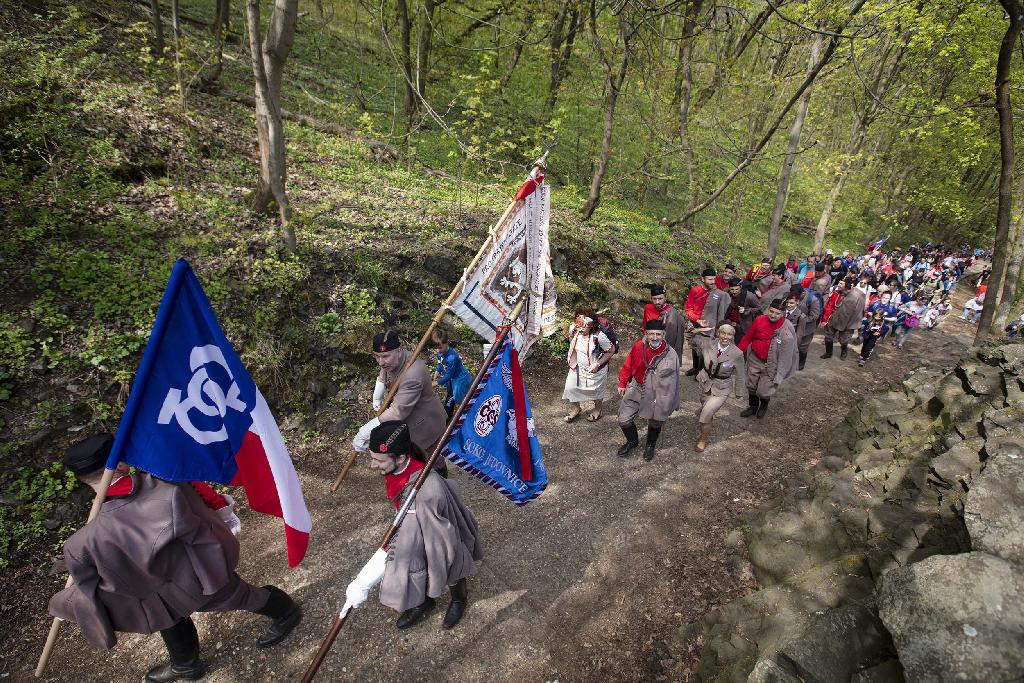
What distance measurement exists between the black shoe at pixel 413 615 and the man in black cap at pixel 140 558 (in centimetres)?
149

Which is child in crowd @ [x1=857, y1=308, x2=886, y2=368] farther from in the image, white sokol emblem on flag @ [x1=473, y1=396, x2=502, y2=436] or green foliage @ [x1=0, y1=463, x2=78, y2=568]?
green foliage @ [x1=0, y1=463, x2=78, y2=568]

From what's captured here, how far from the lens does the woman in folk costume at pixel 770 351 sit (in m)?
7.46

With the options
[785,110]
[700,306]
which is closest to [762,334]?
[700,306]

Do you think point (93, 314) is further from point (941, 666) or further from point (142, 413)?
point (941, 666)

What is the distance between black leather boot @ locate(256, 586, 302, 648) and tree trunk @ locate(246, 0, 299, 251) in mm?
5881

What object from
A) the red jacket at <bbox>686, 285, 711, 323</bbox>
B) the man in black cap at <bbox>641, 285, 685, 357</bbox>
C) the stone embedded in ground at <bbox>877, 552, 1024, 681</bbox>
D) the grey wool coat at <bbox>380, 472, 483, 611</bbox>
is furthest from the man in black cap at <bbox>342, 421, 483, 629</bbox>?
the red jacket at <bbox>686, 285, 711, 323</bbox>

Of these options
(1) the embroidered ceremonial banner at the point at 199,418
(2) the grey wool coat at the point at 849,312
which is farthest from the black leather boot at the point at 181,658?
(2) the grey wool coat at the point at 849,312

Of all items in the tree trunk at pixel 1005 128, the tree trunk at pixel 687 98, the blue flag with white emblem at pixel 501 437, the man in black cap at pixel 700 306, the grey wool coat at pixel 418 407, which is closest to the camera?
the blue flag with white emblem at pixel 501 437

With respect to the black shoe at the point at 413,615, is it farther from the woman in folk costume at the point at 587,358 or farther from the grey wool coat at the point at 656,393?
the woman in folk costume at the point at 587,358

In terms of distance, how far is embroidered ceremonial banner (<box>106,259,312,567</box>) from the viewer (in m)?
2.91

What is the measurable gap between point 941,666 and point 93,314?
29.4ft

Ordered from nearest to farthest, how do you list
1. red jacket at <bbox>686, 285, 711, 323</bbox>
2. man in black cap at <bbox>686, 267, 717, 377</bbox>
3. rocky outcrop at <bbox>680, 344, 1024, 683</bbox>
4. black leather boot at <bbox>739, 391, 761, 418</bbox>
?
rocky outcrop at <bbox>680, 344, 1024, 683</bbox> → black leather boot at <bbox>739, 391, 761, 418</bbox> → man in black cap at <bbox>686, 267, 717, 377</bbox> → red jacket at <bbox>686, 285, 711, 323</bbox>

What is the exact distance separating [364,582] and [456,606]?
5.44 feet

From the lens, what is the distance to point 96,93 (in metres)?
8.84
